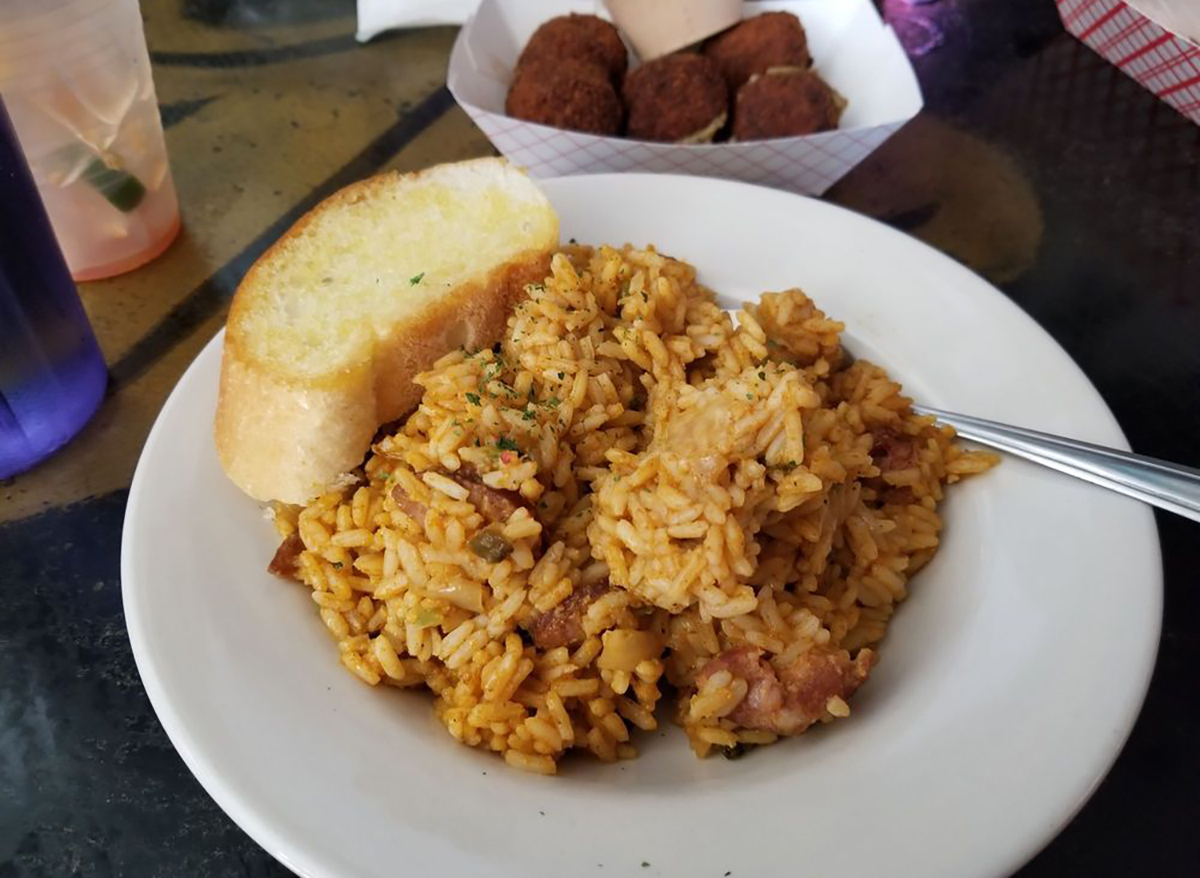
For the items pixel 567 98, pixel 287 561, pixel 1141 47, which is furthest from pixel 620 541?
pixel 1141 47

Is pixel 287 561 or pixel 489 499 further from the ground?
pixel 489 499

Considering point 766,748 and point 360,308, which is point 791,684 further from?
point 360,308

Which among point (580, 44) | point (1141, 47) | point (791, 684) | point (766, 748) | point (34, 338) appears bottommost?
point (766, 748)

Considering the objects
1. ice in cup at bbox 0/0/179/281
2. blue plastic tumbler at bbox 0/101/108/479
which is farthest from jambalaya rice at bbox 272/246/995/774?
ice in cup at bbox 0/0/179/281

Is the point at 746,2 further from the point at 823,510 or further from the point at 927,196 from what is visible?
the point at 823,510

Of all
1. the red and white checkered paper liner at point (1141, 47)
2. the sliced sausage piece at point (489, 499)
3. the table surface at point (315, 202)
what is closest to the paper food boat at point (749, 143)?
the table surface at point (315, 202)
